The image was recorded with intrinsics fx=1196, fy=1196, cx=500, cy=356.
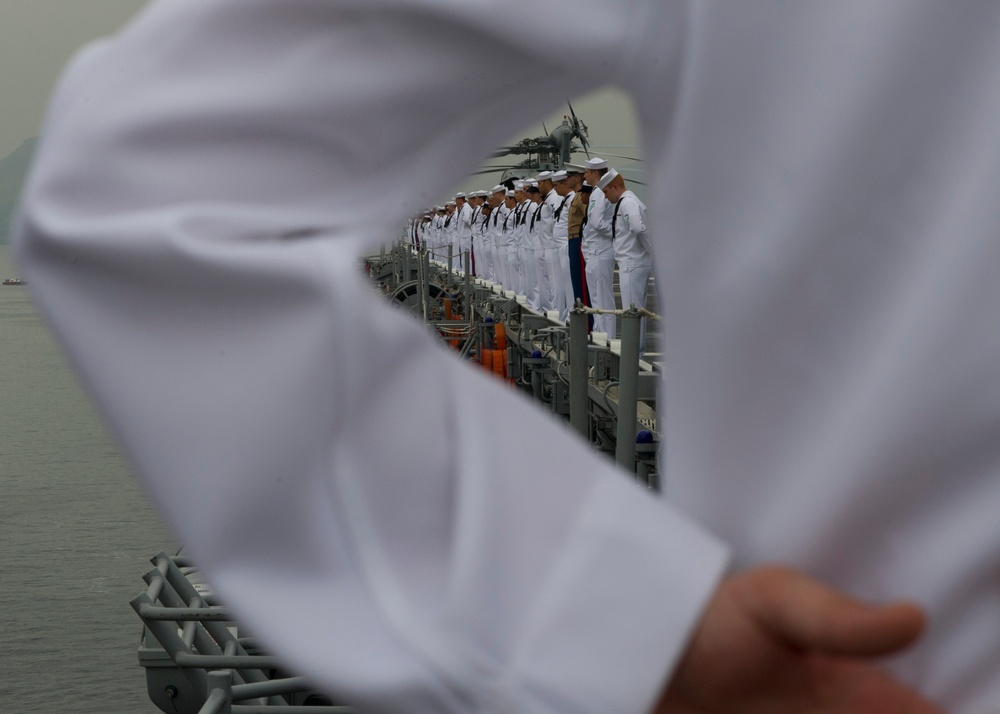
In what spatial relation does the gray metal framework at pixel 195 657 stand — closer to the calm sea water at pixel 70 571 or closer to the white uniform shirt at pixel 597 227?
the calm sea water at pixel 70 571

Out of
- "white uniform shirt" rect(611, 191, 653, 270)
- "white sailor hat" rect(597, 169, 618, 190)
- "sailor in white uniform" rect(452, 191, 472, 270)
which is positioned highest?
"white sailor hat" rect(597, 169, 618, 190)

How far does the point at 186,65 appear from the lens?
57 cm

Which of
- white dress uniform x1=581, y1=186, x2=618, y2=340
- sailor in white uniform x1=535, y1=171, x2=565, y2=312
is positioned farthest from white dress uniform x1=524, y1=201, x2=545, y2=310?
white dress uniform x1=581, y1=186, x2=618, y2=340

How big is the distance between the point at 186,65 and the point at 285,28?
0.16 ft

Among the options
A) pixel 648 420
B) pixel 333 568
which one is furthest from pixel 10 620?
pixel 333 568

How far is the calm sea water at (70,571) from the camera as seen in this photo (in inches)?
391

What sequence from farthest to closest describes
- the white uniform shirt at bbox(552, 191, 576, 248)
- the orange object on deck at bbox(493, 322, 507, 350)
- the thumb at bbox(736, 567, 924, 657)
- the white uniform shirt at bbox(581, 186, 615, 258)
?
the white uniform shirt at bbox(552, 191, 576, 248)
the white uniform shirt at bbox(581, 186, 615, 258)
the orange object on deck at bbox(493, 322, 507, 350)
the thumb at bbox(736, 567, 924, 657)

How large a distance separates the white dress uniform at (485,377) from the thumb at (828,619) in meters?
0.04

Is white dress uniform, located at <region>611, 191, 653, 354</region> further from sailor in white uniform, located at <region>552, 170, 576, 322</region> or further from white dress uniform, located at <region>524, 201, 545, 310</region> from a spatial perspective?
white dress uniform, located at <region>524, 201, 545, 310</region>

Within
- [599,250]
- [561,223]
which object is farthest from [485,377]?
[561,223]

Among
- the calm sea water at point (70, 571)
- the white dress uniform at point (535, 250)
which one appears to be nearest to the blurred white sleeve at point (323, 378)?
the calm sea water at point (70, 571)

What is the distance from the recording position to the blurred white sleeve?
56 centimetres

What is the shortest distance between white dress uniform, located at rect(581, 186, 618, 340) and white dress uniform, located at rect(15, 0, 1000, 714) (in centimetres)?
1116

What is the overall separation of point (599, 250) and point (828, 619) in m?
11.9
